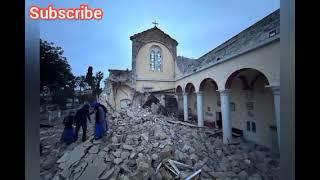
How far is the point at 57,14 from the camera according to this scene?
49.0 inches

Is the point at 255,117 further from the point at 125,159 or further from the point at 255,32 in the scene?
the point at 125,159

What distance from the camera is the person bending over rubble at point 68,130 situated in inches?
60.2

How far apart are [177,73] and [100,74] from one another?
3.53ft

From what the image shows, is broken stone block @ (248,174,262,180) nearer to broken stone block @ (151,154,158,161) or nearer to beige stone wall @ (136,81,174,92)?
broken stone block @ (151,154,158,161)

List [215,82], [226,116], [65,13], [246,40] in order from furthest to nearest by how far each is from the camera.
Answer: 1. [215,82]
2. [226,116]
3. [246,40]
4. [65,13]

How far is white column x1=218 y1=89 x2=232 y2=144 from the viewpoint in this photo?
95.6 inches

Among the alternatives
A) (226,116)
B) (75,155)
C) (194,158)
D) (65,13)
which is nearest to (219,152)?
(194,158)

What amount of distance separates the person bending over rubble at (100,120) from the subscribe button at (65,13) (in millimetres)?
734

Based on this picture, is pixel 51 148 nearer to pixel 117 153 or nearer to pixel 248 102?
pixel 117 153

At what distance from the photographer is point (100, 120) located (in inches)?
67.5

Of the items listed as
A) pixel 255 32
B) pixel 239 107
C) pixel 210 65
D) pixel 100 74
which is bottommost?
pixel 239 107

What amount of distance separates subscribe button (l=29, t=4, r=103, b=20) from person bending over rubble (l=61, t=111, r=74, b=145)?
768 mm

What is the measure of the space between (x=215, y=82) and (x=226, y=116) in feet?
2.01
